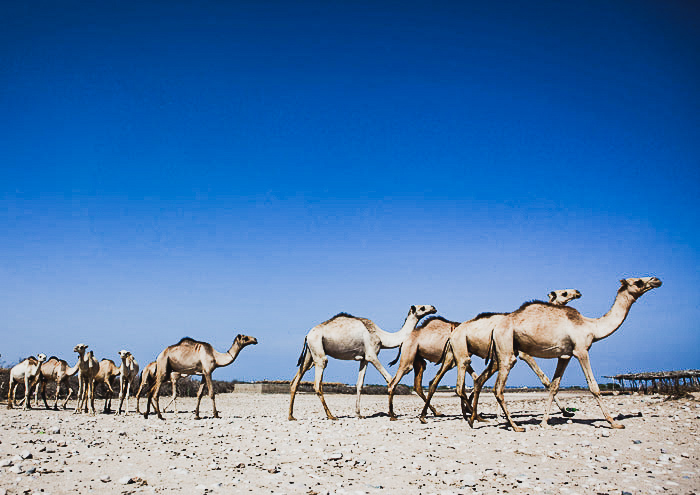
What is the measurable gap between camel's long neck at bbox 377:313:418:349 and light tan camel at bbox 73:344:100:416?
12.9m

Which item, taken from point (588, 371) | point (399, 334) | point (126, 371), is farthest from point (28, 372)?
point (588, 371)

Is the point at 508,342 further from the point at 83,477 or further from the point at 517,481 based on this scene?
the point at 83,477

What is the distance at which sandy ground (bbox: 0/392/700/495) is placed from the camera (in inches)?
320

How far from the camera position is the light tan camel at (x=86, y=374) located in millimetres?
21766

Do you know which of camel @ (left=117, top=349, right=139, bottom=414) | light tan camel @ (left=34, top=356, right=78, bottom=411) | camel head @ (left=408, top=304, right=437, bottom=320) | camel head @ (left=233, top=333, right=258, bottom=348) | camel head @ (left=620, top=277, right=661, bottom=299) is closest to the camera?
camel head @ (left=620, top=277, right=661, bottom=299)

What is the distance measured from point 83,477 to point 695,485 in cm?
1009

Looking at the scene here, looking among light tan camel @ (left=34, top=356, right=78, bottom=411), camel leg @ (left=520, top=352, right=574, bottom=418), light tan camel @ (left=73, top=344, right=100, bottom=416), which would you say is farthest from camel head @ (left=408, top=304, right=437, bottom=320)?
light tan camel @ (left=34, top=356, right=78, bottom=411)

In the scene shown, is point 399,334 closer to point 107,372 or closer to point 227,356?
point 227,356

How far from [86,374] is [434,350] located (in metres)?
15.7

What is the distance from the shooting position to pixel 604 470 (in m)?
8.58

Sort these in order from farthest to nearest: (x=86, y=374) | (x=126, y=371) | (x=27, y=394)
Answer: (x=27, y=394), (x=126, y=371), (x=86, y=374)

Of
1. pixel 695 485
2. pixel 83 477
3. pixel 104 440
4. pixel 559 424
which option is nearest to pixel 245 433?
pixel 104 440

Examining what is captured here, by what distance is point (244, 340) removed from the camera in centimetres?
2172

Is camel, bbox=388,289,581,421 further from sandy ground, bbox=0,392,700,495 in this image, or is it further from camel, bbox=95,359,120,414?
camel, bbox=95,359,120,414
